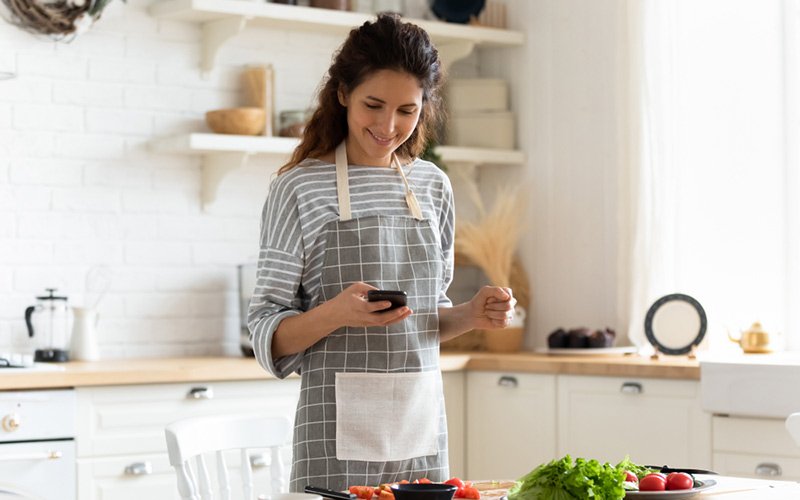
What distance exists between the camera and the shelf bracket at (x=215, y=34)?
409 centimetres

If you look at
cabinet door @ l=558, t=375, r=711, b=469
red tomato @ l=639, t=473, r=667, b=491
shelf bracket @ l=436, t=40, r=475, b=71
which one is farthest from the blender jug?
red tomato @ l=639, t=473, r=667, b=491

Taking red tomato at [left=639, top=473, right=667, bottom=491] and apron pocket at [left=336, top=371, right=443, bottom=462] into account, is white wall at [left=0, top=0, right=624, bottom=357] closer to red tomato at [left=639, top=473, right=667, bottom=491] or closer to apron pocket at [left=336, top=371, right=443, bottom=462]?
apron pocket at [left=336, top=371, right=443, bottom=462]

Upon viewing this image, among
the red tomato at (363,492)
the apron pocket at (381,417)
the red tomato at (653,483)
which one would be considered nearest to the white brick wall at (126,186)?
the apron pocket at (381,417)

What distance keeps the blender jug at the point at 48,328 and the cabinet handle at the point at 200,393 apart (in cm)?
54

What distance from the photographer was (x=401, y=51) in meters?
2.20

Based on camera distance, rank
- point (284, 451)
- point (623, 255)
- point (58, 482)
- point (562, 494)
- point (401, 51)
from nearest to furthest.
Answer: point (562, 494), point (401, 51), point (58, 482), point (284, 451), point (623, 255)

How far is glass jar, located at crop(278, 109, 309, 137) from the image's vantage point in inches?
166

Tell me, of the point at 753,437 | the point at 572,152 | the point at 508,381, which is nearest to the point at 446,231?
the point at 753,437

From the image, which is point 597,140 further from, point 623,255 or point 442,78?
point 442,78

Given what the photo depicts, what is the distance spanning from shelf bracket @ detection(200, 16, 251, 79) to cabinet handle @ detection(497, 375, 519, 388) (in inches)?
58.0

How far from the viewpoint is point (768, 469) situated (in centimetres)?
327

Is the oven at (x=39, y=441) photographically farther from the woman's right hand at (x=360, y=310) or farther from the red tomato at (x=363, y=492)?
the red tomato at (x=363, y=492)

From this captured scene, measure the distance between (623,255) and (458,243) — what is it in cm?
62

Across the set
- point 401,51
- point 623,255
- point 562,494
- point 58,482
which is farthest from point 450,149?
point 562,494
